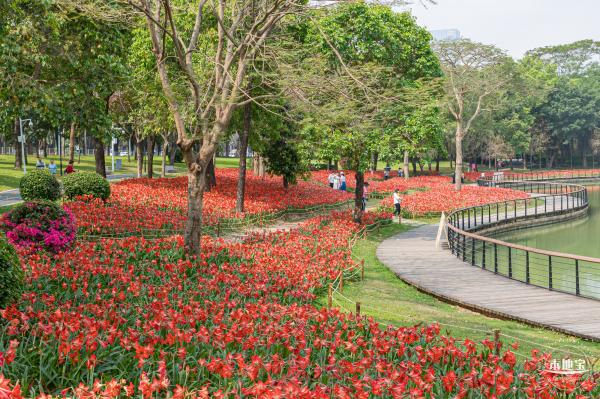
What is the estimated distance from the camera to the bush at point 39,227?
1348 centimetres

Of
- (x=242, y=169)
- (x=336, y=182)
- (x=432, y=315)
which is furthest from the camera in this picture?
(x=336, y=182)

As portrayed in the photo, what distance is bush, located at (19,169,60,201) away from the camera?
902 inches

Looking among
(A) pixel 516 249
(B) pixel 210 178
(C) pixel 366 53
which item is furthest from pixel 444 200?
(C) pixel 366 53

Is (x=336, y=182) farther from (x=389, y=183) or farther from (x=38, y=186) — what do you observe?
(x=38, y=186)

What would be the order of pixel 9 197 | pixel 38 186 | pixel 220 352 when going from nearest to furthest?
pixel 220 352
pixel 38 186
pixel 9 197

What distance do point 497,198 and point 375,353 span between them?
3327cm

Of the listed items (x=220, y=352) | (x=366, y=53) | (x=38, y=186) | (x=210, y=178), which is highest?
(x=366, y=53)

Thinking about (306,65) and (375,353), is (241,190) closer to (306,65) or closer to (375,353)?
(306,65)

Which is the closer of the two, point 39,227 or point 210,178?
point 39,227

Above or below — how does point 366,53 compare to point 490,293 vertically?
above

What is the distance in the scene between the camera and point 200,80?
910 inches

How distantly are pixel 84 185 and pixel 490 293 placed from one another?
14920 millimetres

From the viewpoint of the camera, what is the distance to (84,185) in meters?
22.7

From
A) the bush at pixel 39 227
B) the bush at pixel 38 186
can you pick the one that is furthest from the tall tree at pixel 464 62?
the bush at pixel 39 227
